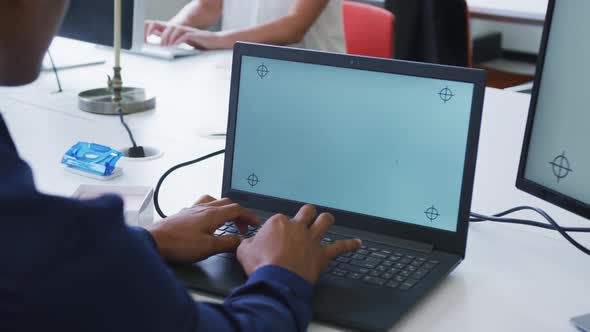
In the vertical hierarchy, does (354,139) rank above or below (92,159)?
above

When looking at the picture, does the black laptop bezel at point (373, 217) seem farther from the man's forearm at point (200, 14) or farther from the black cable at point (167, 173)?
the man's forearm at point (200, 14)

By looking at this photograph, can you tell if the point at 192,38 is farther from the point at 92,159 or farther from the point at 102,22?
the point at 92,159

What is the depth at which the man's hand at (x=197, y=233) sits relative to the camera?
3.10 feet

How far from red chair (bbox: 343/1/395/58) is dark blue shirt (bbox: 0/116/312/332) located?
172 centimetres

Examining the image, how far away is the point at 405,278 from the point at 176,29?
150 centimetres

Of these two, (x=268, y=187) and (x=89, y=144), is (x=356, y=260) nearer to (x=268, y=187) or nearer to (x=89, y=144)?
(x=268, y=187)

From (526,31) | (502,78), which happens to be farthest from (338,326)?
(526,31)

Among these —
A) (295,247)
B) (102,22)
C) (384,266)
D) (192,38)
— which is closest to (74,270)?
(295,247)

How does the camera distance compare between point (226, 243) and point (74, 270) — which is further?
point (226, 243)

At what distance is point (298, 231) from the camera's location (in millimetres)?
919

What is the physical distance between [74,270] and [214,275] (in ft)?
1.15

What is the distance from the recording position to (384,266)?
96 cm

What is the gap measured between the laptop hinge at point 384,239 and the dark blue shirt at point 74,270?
402 mm

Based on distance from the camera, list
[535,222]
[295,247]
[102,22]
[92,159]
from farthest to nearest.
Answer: [102,22], [92,159], [535,222], [295,247]
